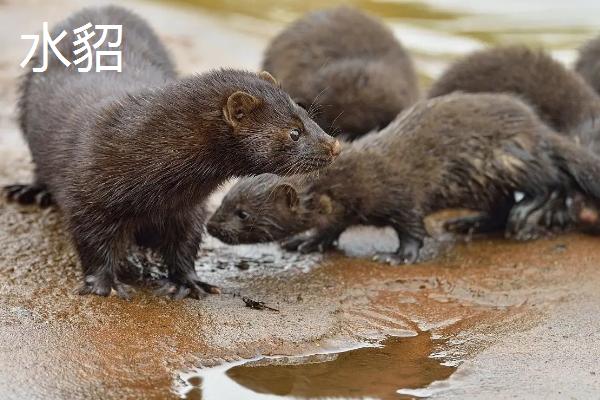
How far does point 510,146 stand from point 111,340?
149 inches

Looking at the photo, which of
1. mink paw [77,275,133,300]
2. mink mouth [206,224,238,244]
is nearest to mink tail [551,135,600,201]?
mink mouth [206,224,238,244]

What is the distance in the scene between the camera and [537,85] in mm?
9750

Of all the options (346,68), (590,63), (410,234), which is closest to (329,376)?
(410,234)

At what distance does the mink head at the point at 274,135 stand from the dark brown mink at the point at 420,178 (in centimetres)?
132

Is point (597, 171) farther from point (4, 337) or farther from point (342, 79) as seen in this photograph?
point (4, 337)

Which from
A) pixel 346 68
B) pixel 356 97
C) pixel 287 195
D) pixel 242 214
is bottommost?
pixel 242 214

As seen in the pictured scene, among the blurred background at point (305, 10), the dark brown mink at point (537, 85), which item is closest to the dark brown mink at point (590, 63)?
the dark brown mink at point (537, 85)

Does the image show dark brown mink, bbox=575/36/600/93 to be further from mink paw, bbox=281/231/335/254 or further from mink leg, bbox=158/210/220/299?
mink leg, bbox=158/210/220/299

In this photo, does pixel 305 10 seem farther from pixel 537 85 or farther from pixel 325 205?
pixel 325 205

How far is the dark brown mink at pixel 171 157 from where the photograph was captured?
6484 mm

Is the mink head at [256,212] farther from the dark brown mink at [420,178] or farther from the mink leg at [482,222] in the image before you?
the mink leg at [482,222]

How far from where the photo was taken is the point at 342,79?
10.4 meters

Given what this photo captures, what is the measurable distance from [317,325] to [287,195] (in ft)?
5.15

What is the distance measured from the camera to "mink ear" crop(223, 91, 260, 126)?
6.39 m
